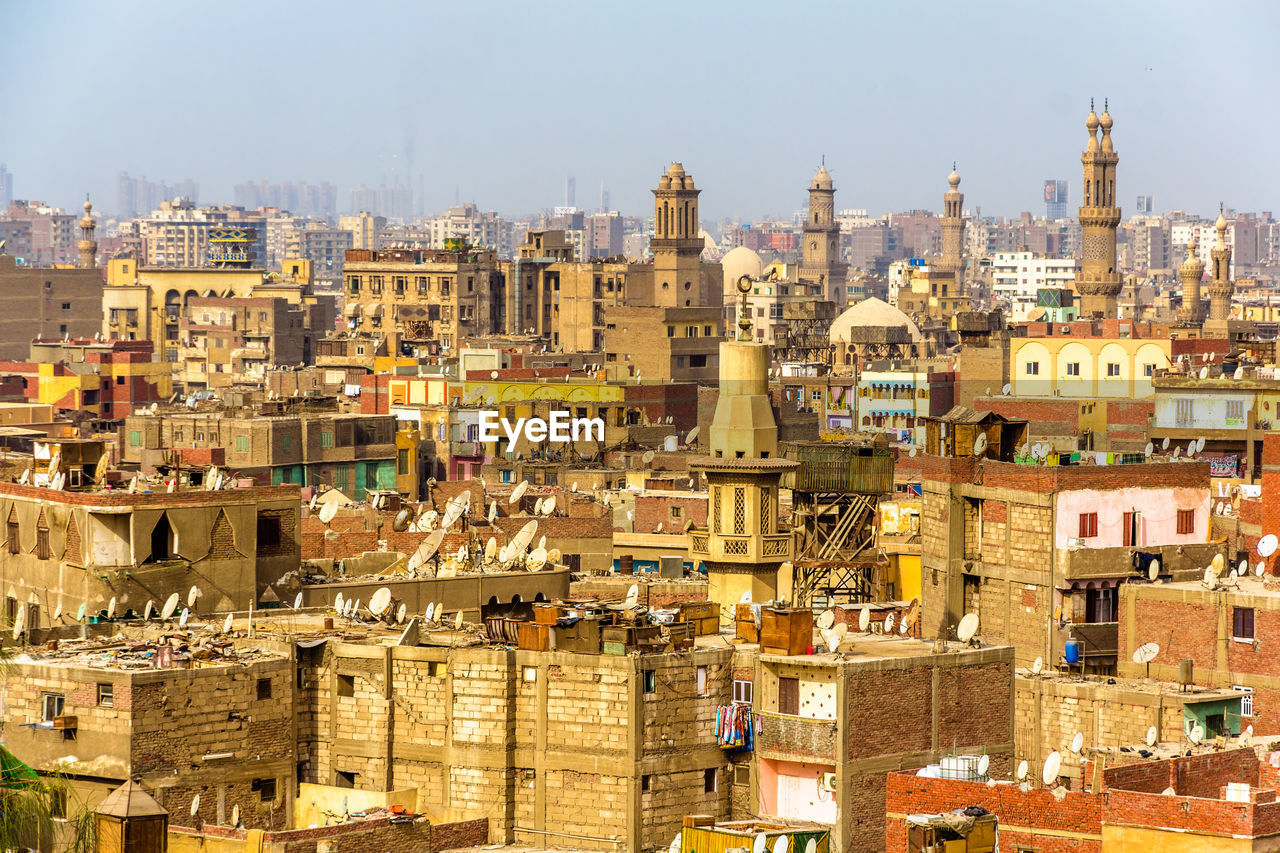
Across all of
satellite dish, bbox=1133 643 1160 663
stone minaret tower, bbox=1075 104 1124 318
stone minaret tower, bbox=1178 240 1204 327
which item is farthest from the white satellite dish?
stone minaret tower, bbox=1178 240 1204 327

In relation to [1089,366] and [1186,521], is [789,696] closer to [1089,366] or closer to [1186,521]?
[1186,521]

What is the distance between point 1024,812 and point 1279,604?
7.51m

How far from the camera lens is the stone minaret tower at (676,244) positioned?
105875mm

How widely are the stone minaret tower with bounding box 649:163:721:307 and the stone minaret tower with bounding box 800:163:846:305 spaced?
158 ft

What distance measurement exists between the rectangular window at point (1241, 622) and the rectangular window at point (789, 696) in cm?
687

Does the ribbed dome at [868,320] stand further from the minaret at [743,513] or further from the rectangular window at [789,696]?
the rectangular window at [789,696]

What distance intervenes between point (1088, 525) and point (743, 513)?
4615 millimetres

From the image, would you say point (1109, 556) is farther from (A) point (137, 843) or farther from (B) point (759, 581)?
(A) point (137, 843)

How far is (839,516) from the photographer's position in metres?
33.4

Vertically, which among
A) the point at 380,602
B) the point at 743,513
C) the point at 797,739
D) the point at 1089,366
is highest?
the point at 1089,366

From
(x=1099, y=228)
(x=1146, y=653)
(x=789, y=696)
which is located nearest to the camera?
(x=789, y=696)

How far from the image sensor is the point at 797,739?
25.6 meters

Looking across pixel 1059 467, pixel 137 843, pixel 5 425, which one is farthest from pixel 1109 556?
pixel 5 425

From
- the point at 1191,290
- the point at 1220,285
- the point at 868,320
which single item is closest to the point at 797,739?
the point at 868,320
